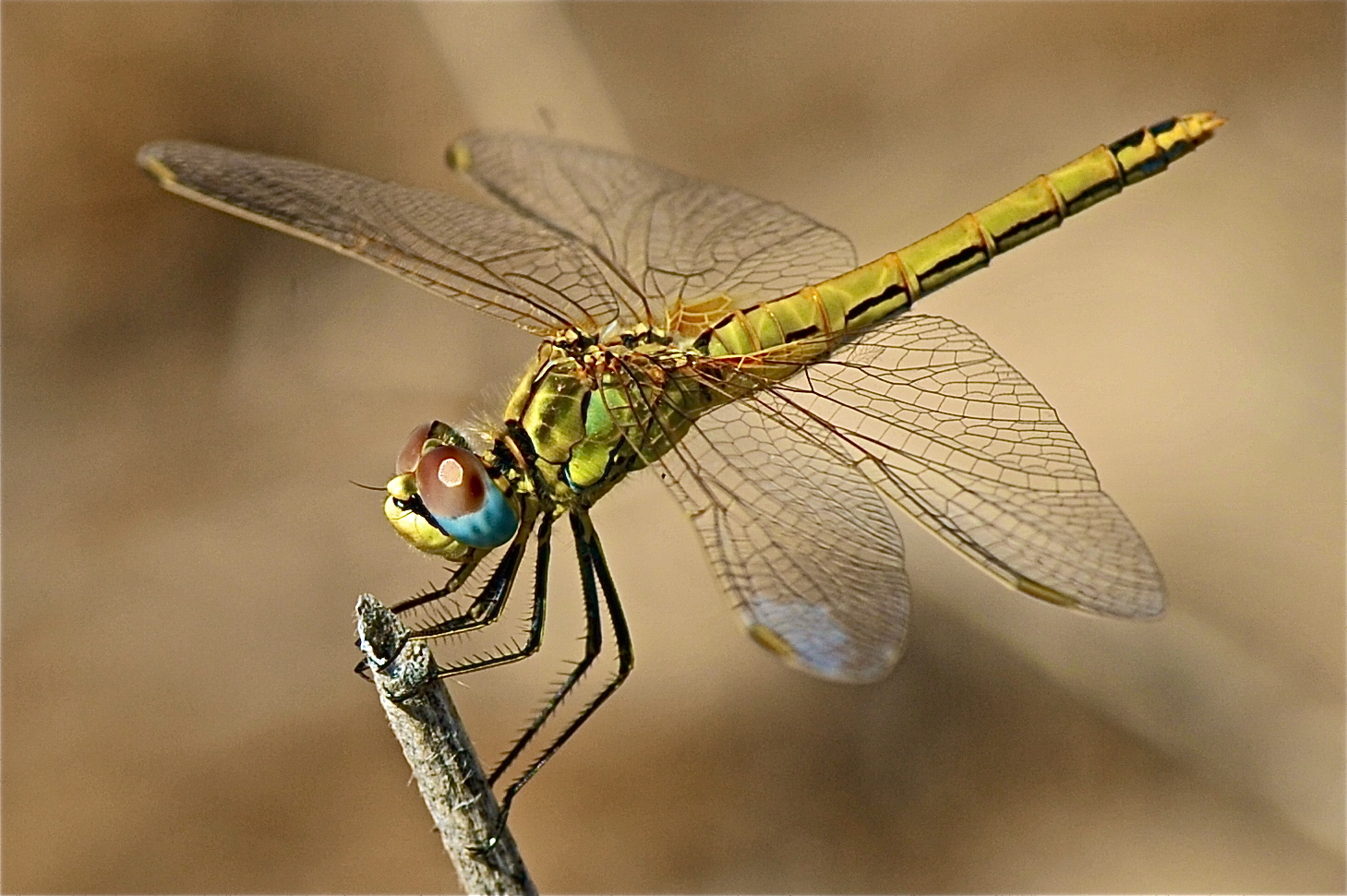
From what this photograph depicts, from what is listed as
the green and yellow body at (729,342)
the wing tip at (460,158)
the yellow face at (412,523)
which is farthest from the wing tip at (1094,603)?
the wing tip at (460,158)

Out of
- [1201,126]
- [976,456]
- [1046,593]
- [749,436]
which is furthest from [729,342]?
[1201,126]

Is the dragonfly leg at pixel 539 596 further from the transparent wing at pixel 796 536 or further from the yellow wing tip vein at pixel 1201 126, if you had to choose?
the yellow wing tip vein at pixel 1201 126

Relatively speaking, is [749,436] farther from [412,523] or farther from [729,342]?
[412,523]

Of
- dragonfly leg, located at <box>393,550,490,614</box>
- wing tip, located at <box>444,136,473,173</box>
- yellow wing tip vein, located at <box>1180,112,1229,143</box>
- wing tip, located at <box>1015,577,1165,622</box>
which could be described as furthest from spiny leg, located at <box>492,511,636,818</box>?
yellow wing tip vein, located at <box>1180,112,1229,143</box>

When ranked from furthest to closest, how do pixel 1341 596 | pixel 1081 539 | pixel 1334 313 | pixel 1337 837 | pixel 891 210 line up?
pixel 891 210 < pixel 1334 313 < pixel 1341 596 < pixel 1337 837 < pixel 1081 539

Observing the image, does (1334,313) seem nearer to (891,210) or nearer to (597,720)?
(891,210)

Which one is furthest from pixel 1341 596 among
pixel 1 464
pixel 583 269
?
pixel 1 464
